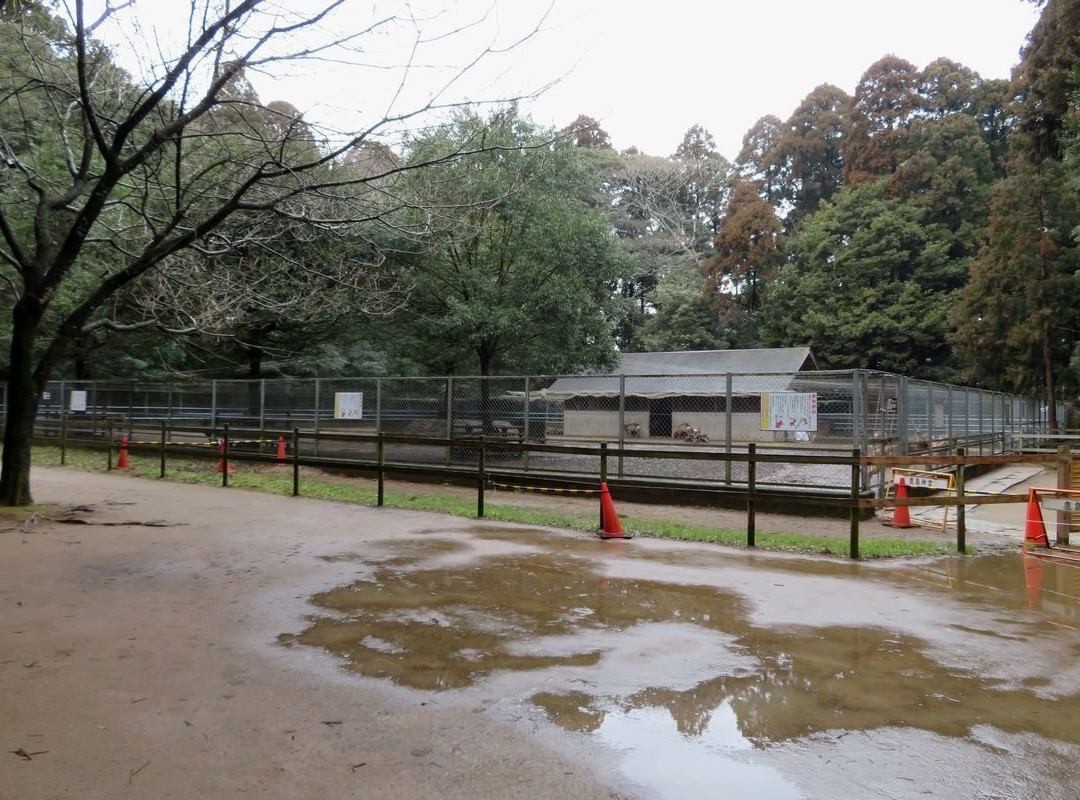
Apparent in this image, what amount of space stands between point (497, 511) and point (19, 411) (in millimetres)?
6875

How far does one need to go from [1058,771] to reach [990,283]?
34.5 metres

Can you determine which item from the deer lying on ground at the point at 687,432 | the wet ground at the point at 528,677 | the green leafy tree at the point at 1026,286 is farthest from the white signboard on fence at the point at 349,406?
the green leafy tree at the point at 1026,286

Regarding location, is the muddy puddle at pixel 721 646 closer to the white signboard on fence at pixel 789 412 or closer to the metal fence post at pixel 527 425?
the white signboard on fence at pixel 789 412

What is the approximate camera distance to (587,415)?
1602 cm

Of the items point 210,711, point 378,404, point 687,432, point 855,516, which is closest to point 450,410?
point 378,404

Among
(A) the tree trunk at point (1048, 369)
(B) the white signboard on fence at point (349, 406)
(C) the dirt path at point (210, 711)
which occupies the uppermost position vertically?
(A) the tree trunk at point (1048, 369)

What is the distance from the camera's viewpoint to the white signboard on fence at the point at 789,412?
1243cm

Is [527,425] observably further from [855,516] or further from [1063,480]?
[1063,480]

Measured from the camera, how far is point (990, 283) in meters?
31.9

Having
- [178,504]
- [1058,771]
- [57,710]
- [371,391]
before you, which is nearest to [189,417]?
[371,391]

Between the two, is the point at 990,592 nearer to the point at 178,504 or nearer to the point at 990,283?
the point at 178,504

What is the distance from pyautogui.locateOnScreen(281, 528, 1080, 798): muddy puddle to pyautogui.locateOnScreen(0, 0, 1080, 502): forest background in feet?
14.4

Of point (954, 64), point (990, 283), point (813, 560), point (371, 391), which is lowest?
point (813, 560)

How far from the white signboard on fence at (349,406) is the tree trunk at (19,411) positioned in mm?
8323
